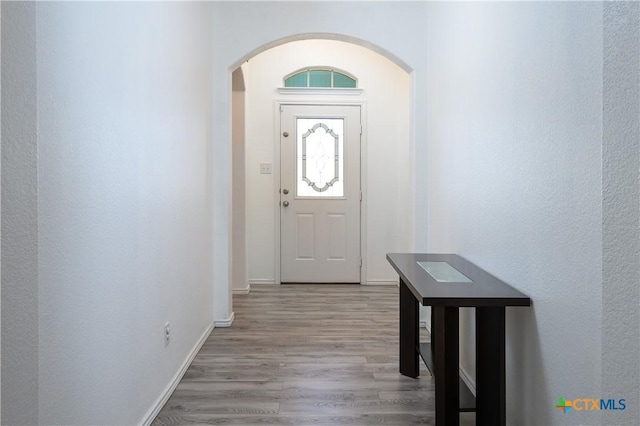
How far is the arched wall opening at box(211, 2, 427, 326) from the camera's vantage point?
3461 millimetres

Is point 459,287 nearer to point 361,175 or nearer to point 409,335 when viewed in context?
point 409,335

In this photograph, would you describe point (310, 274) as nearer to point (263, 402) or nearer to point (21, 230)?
point (263, 402)

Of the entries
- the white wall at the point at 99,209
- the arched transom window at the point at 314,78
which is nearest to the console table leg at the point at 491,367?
the white wall at the point at 99,209

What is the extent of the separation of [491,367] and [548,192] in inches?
27.8

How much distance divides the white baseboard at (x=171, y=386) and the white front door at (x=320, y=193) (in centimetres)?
209

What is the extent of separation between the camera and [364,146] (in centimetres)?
508

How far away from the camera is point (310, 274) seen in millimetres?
5152

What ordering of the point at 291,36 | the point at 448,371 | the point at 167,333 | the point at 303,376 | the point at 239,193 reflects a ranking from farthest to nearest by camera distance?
the point at 239,193, the point at 291,36, the point at 303,376, the point at 167,333, the point at 448,371

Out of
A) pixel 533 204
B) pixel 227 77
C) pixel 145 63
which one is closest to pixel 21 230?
pixel 145 63

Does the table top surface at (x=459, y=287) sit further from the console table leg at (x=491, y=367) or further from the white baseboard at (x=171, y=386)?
the white baseboard at (x=171, y=386)

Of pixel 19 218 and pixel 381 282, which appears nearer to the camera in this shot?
pixel 19 218

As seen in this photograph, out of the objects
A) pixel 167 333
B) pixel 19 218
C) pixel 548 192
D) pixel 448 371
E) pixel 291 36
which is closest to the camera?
pixel 19 218

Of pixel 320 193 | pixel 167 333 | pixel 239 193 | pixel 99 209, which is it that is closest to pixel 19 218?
pixel 99 209

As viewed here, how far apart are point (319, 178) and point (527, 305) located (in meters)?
3.67
